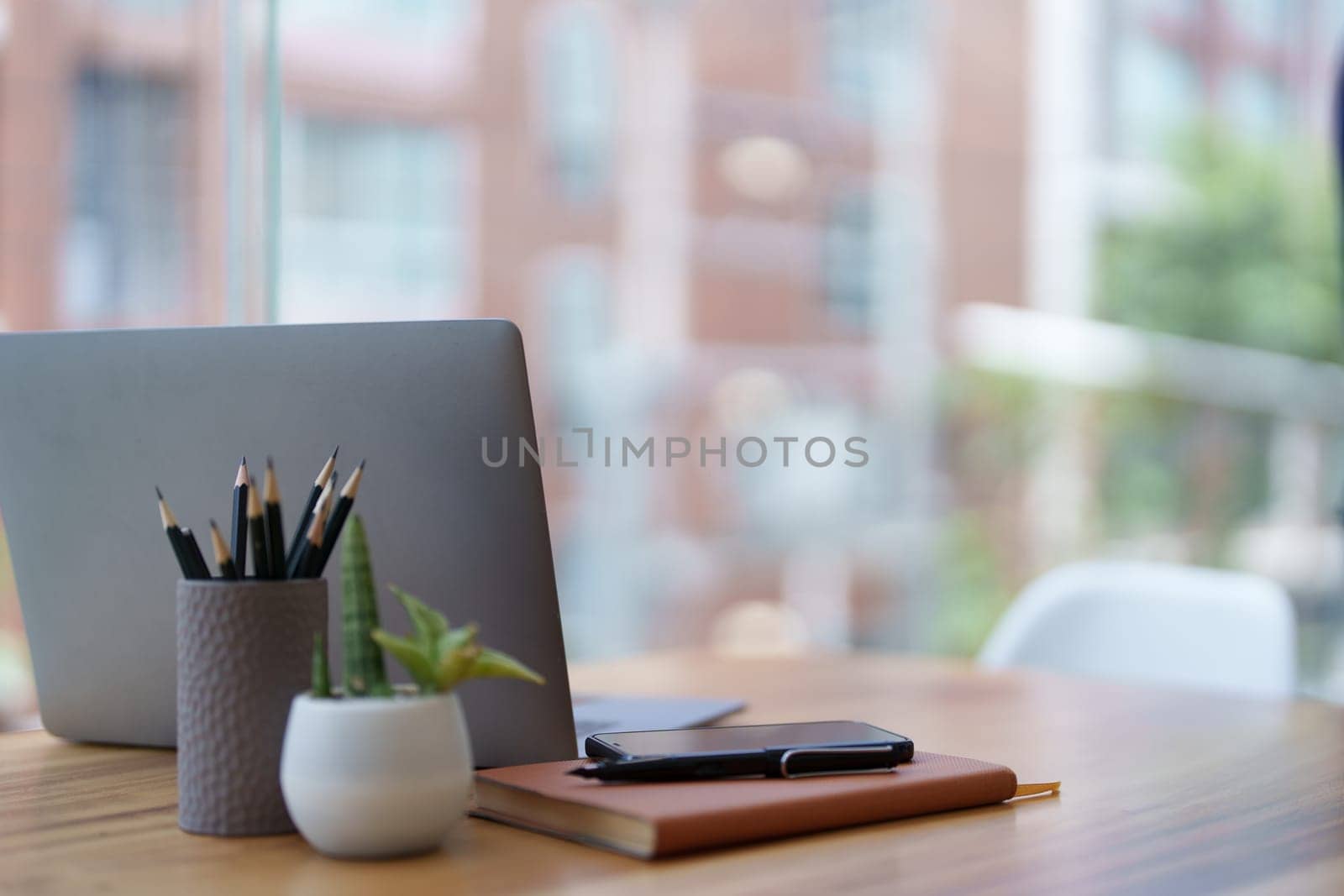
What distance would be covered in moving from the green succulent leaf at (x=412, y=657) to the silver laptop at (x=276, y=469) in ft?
0.44

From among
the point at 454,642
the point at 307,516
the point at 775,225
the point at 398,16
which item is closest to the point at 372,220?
the point at 398,16

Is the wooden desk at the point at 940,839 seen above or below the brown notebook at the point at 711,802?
below

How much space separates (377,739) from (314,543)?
4.7 inches

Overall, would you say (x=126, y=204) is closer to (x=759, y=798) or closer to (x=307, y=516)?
(x=307, y=516)

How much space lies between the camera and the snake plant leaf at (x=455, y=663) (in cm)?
62

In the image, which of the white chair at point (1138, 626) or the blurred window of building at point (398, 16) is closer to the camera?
the white chair at point (1138, 626)

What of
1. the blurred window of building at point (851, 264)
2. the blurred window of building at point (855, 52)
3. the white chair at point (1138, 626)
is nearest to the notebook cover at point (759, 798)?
the white chair at point (1138, 626)

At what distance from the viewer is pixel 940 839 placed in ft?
2.26

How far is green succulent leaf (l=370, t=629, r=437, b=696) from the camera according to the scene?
24.0 inches

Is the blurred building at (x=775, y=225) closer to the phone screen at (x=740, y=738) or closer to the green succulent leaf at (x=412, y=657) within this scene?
the phone screen at (x=740, y=738)

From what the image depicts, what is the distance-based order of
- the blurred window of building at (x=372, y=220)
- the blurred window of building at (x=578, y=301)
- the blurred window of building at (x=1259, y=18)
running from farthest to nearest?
the blurred window of building at (x=578, y=301) → the blurred window of building at (x=372, y=220) → the blurred window of building at (x=1259, y=18)

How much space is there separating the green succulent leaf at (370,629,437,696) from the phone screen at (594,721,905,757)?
141mm

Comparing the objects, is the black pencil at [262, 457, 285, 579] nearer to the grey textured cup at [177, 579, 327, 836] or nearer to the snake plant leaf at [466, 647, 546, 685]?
the grey textured cup at [177, 579, 327, 836]

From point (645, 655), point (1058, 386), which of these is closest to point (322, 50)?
point (1058, 386)
